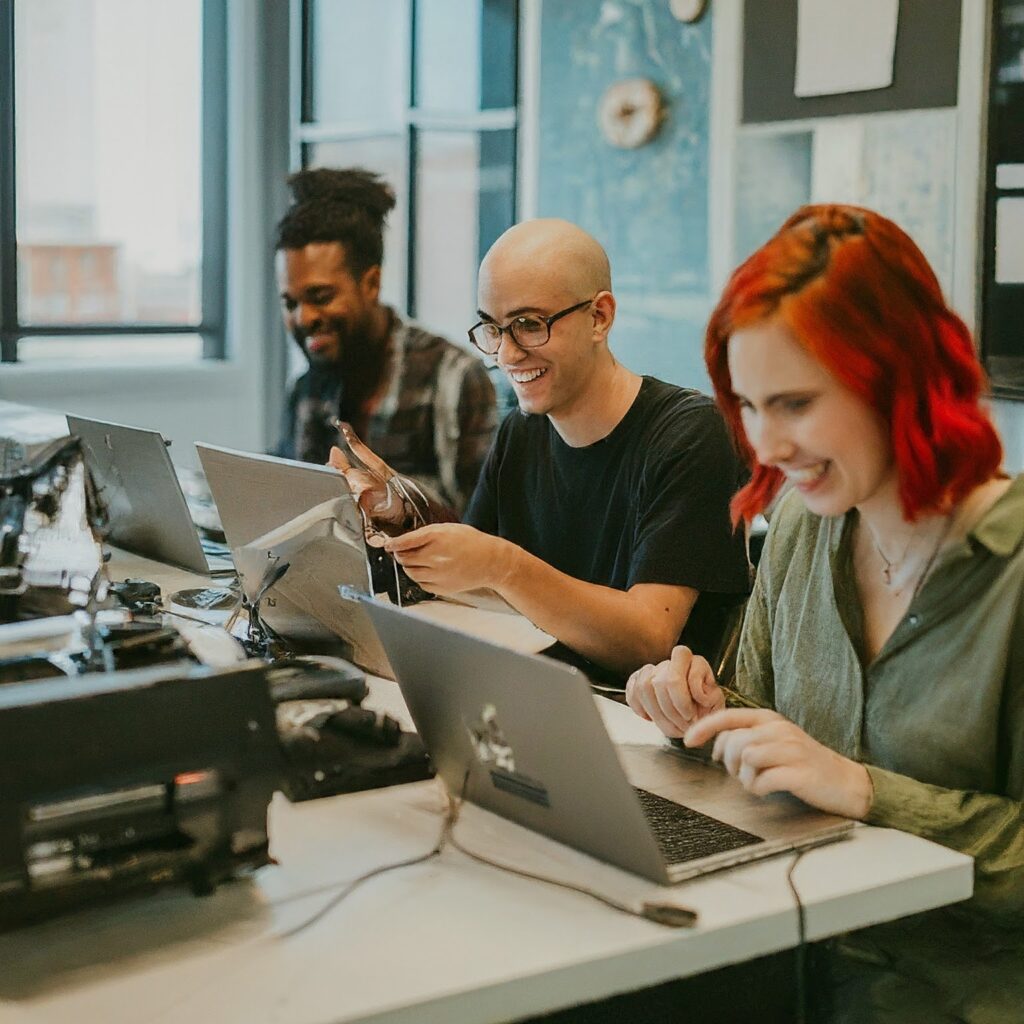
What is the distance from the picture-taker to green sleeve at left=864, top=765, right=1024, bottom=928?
1.31 metres

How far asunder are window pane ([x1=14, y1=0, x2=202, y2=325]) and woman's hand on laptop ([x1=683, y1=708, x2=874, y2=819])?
4.35m

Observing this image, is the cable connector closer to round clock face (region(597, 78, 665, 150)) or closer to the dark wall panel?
the dark wall panel

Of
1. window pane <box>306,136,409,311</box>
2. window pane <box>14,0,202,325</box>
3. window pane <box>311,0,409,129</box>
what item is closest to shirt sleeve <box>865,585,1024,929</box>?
window pane <box>306,136,409,311</box>

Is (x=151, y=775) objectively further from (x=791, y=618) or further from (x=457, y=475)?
(x=457, y=475)

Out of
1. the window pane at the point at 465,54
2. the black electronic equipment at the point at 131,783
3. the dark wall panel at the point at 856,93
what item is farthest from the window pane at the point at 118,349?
the black electronic equipment at the point at 131,783

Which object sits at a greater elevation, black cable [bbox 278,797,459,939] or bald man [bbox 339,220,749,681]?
bald man [bbox 339,220,749,681]

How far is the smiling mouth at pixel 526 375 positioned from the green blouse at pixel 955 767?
0.93 m

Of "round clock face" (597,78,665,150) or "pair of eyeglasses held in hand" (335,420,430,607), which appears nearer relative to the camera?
"pair of eyeglasses held in hand" (335,420,430,607)

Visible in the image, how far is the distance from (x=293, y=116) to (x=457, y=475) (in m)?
2.56

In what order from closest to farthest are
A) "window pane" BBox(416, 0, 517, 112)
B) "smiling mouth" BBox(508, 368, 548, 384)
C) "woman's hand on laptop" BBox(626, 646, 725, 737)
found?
"woman's hand on laptop" BBox(626, 646, 725, 737)
"smiling mouth" BBox(508, 368, 548, 384)
"window pane" BBox(416, 0, 517, 112)

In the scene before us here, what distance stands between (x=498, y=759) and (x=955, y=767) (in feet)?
1.46

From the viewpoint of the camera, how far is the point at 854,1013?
141 cm


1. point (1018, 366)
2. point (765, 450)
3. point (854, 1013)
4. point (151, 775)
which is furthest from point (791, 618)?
point (1018, 366)

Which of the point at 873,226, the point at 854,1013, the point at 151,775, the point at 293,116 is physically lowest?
the point at 854,1013
